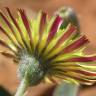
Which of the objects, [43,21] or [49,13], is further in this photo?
[49,13]

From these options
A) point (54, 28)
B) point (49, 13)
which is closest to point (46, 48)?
point (54, 28)

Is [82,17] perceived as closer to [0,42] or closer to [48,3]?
[48,3]

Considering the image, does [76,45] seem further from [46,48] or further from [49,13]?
[49,13]

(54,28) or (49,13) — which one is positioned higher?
(49,13)

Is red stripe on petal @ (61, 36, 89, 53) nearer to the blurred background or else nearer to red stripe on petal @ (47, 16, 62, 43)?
red stripe on petal @ (47, 16, 62, 43)

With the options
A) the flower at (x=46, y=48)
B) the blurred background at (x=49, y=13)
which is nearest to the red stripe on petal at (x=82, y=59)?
the flower at (x=46, y=48)

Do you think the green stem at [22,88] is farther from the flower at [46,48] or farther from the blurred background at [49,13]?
the blurred background at [49,13]

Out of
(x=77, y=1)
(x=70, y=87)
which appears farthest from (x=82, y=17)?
(x=70, y=87)
